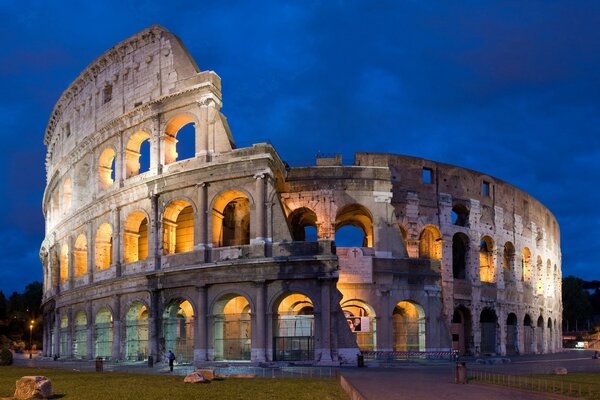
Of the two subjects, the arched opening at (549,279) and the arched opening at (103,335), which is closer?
the arched opening at (103,335)

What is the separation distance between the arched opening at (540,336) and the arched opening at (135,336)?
27.0 meters

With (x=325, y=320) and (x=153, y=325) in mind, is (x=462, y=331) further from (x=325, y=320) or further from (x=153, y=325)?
(x=153, y=325)

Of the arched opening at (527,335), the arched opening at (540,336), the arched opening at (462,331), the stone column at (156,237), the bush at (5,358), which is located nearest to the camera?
the stone column at (156,237)

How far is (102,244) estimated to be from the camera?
35.4 meters

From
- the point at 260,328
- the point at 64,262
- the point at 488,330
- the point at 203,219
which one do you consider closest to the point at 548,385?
the point at 260,328

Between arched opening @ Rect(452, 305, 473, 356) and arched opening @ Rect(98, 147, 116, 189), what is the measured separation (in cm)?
2076

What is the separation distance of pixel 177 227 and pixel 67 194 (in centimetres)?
1078

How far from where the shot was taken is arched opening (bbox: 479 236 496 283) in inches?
1586

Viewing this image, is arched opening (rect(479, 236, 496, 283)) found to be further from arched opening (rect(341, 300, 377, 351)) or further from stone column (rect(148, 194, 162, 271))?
stone column (rect(148, 194, 162, 271))

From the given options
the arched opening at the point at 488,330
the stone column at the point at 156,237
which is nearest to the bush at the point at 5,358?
the stone column at the point at 156,237

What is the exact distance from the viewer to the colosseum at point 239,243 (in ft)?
92.3

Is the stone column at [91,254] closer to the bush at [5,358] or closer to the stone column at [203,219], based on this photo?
the bush at [5,358]

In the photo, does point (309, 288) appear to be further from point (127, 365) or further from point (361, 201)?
point (127, 365)

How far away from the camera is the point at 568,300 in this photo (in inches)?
3130
